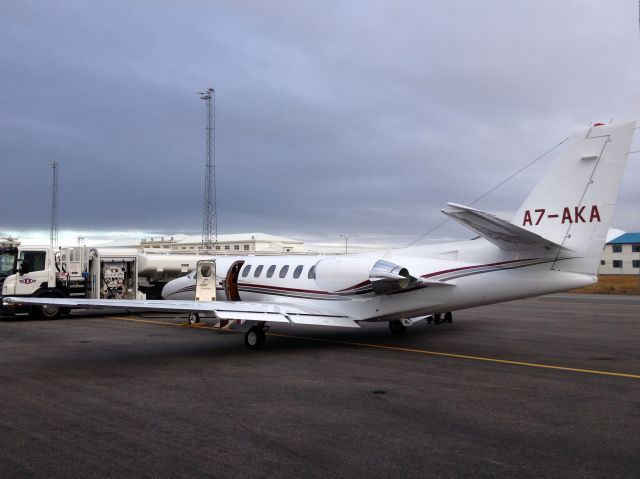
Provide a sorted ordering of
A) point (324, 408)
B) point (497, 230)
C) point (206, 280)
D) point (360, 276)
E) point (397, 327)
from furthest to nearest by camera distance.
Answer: point (206, 280), point (397, 327), point (360, 276), point (497, 230), point (324, 408)

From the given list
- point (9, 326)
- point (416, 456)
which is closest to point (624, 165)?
point (416, 456)

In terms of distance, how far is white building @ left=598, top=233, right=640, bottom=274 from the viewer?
85213 mm

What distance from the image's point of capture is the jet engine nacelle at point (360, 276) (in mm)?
14362

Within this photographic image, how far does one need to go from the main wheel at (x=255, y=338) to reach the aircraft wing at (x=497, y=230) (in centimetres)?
638

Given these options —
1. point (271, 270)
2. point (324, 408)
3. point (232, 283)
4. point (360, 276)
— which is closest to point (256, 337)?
point (360, 276)

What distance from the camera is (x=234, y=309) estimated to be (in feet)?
48.0

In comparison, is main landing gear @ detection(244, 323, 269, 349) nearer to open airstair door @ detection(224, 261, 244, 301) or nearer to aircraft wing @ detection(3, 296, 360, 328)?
aircraft wing @ detection(3, 296, 360, 328)

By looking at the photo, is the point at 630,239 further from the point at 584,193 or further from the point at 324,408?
the point at 324,408

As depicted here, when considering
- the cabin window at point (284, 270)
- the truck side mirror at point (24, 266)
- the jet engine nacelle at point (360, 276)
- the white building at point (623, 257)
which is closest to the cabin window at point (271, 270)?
the cabin window at point (284, 270)

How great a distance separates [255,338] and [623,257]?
281ft

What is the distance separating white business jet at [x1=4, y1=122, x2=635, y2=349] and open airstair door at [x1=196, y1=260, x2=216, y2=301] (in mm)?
3893

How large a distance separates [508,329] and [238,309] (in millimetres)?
10111

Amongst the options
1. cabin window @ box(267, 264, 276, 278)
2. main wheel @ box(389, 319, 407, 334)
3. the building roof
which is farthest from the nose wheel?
the building roof

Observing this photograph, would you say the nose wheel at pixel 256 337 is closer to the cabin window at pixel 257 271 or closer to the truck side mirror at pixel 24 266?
the cabin window at pixel 257 271
